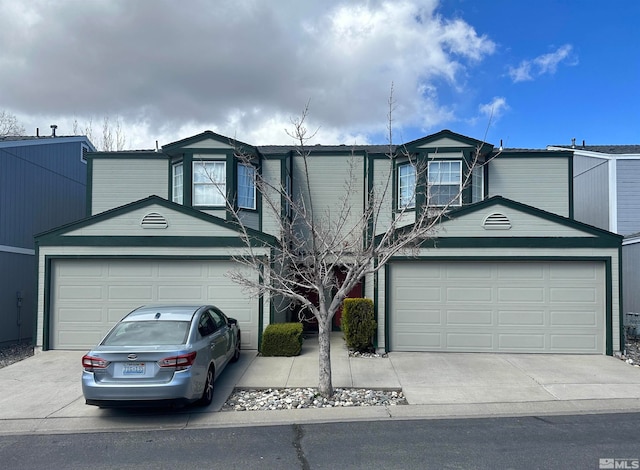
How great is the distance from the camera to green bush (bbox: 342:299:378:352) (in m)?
10.5

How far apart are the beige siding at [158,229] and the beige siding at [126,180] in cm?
349

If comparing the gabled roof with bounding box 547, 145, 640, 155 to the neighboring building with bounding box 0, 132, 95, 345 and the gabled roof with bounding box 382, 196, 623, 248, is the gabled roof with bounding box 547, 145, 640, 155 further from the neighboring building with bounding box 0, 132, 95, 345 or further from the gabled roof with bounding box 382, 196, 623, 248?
the neighboring building with bounding box 0, 132, 95, 345

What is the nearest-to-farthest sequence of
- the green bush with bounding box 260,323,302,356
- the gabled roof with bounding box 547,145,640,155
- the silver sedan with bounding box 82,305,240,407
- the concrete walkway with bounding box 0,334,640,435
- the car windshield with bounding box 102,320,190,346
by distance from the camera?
the silver sedan with bounding box 82,305,240,407
the concrete walkway with bounding box 0,334,640,435
the car windshield with bounding box 102,320,190,346
the green bush with bounding box 260,323,302,356
the gabled roof with bounding box 547,145,640,155

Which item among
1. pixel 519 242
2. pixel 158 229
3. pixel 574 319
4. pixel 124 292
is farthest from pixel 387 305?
pixel 124 292

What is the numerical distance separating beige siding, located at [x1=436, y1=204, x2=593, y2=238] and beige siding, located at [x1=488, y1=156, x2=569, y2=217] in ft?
11.1

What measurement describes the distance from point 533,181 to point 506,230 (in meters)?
4.19

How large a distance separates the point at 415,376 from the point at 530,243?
14.4 ft

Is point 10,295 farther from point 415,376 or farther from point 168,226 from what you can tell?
point 415,376

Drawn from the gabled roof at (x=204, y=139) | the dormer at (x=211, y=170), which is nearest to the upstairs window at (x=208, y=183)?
the dormer at (x=211, y=170)

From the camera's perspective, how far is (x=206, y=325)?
7.62m

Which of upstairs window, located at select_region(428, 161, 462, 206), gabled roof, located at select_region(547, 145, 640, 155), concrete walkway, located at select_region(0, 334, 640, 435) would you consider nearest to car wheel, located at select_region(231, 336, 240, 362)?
concrete walkway, located at select_region(0, 334, 640, 435)

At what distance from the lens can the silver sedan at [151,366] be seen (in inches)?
240

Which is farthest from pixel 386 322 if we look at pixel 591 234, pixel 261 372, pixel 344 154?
pixel 344 154

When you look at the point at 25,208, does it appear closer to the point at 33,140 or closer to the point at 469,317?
the point at 33,140
